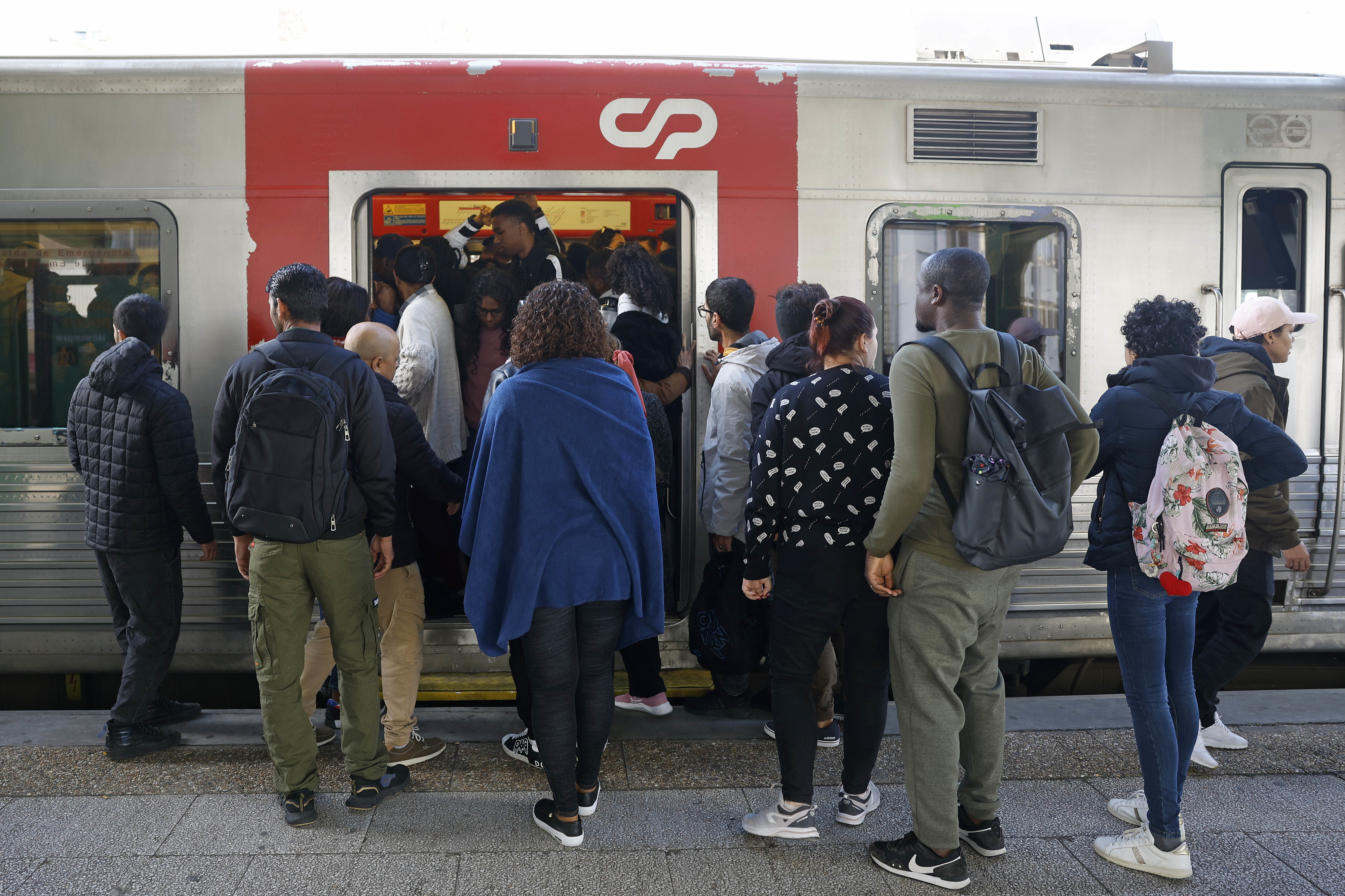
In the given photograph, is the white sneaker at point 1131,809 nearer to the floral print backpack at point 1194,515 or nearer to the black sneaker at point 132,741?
the floral print backpack at point 1194,515

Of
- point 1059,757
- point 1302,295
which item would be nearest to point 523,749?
point 1059,757

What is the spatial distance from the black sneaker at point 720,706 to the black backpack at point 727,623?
173mm

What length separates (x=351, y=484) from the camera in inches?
122

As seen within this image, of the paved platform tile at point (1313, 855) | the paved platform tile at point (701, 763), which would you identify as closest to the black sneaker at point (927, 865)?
the paved platform tile at point (701, 763)

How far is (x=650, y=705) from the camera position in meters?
4.00

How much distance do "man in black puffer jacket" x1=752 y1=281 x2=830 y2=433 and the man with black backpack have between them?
133cm

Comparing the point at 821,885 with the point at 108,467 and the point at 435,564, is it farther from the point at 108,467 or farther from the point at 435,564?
the point at 108,467

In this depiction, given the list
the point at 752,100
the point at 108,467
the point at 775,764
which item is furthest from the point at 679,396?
the point at 108,467

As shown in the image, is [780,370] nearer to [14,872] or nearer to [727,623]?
[727,623]

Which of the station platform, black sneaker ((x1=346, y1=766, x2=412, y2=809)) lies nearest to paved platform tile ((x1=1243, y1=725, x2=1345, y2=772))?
the station platform

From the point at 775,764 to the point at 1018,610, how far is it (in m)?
1.38

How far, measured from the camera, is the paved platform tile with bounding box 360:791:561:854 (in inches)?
117

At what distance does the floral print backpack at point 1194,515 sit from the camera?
8.97 ft

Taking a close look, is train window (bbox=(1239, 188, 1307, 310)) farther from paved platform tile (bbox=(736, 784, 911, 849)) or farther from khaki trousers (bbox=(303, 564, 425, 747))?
khaki trousers (bbox=(303, 564, 425, 747))
